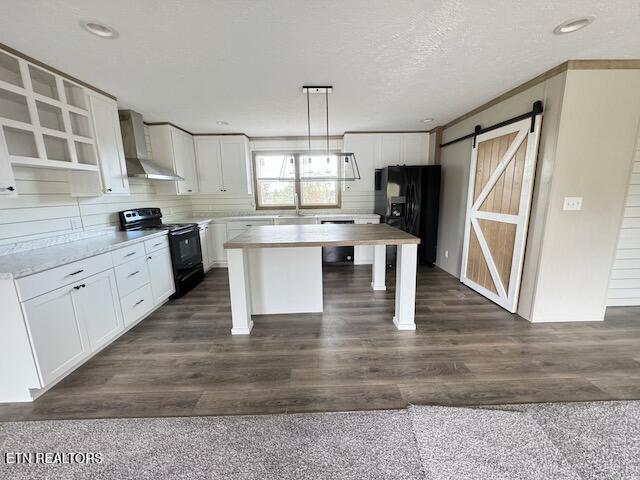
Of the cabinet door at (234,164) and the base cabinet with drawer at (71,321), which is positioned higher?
the cabinet door at (234,164)

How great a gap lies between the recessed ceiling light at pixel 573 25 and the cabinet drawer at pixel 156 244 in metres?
3.97

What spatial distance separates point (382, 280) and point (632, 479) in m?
2.43

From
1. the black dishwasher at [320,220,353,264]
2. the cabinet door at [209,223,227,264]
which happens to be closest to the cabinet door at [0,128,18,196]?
the cabinet door at [209,223,227,264]

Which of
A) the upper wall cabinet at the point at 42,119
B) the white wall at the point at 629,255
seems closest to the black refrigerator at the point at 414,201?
the white wall at the point at 629,255

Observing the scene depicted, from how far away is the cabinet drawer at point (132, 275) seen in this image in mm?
2353

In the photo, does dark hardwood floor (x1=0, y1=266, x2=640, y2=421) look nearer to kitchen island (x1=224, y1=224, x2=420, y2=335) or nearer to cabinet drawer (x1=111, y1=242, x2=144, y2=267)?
kitchen island (x1=224, y1=224, x2=420, y2=335)

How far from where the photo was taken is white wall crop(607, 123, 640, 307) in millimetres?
2537

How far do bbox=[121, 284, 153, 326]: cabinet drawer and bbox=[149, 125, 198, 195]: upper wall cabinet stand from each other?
182 cm

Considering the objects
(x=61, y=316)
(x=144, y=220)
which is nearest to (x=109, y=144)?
(x=144, y=220)

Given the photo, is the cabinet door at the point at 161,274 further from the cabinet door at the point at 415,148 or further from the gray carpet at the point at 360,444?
the cabinet door at the point at 415,148

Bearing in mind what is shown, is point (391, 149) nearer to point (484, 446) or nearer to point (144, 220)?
point (144, 220)

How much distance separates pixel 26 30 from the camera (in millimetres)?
Answer: 1597

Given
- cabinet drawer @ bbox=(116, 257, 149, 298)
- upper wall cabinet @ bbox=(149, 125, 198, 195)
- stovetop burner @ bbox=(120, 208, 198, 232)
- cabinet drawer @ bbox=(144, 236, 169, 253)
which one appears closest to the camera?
cabinet drawer @ bbox=(116, 257, 149, 298)

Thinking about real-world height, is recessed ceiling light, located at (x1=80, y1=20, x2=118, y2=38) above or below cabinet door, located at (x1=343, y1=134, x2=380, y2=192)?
above
